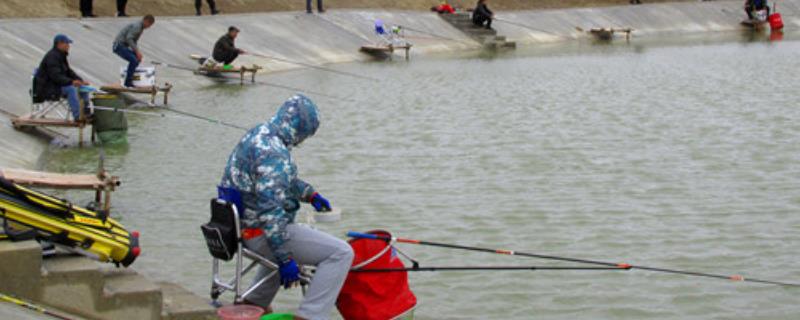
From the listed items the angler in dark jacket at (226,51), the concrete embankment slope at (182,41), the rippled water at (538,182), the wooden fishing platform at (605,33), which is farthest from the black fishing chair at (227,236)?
the wooden fishing platform at (605,33)

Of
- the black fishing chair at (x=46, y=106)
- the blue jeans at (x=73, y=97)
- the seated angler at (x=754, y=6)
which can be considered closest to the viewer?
the blue jeans at (x=73, y=97)

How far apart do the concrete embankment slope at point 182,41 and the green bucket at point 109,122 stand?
0.86 meters

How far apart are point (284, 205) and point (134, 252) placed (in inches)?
56.8

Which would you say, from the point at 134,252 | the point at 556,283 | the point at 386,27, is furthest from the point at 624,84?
the point at 134,252

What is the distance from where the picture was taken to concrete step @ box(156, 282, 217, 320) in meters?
8.23

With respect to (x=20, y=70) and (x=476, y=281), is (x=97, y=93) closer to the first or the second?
(x=20, y=70)

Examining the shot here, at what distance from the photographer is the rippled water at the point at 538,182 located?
33.4ft

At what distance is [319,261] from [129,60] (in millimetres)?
16416

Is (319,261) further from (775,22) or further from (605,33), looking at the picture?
(775,22)

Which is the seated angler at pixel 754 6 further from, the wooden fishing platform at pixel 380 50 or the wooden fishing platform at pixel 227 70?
the wooden fishing platform at pixel 227 70

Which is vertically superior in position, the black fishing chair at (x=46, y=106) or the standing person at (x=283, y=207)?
the standing person at (x=283, y=207)

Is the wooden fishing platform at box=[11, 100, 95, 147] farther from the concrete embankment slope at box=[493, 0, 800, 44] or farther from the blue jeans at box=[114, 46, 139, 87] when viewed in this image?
the concrete embankment slope at box=[493, 0, 800, 44]

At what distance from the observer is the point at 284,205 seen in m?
7.86

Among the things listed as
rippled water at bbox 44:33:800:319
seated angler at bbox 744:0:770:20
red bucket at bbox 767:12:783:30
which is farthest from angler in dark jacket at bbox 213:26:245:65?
seated angler at bbox 744:0:770:20
